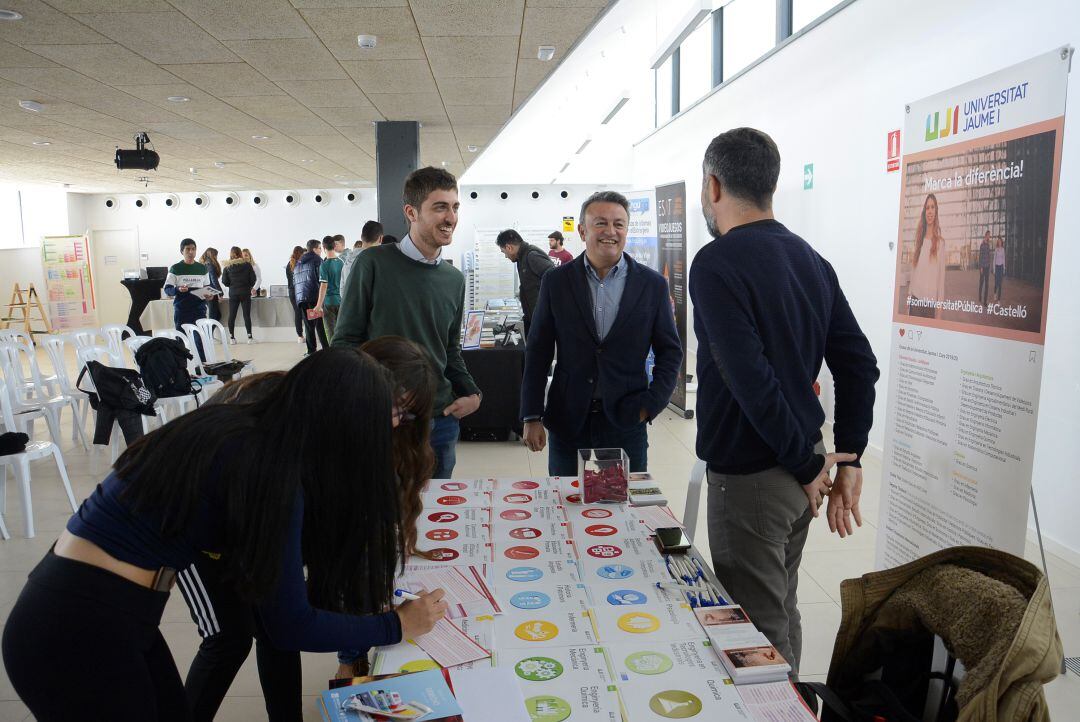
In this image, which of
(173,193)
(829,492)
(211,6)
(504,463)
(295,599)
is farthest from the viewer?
(173,193)

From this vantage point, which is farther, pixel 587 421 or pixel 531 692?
pixel 587 421

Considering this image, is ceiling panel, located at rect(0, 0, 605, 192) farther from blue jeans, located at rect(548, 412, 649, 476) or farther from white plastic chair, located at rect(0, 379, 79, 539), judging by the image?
blue jeans, located at rect(548, 412, 649, 476)

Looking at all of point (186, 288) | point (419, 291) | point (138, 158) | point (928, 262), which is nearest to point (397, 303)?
point (419, 291)

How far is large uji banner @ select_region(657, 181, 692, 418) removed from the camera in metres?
6.05

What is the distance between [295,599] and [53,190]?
58.4ft

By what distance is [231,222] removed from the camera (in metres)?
16.9

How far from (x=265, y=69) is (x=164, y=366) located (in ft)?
7.29

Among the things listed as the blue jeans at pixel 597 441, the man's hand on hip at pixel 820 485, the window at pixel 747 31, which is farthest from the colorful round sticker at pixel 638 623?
the window at pixel 747 31

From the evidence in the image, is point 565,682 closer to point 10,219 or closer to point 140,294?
point 140,294

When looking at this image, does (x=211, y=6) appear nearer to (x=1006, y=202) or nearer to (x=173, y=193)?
(x=1006, y=202)

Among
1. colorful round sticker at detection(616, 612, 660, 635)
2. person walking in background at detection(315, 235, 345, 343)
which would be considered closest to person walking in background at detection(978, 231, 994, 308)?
colorful round sticker at detection(616, 612, 660, 635)

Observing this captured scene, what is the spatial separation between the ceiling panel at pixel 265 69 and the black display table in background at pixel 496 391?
2.09 m

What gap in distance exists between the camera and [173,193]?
54.0 ft

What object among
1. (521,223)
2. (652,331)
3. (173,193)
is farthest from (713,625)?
(173,193)
